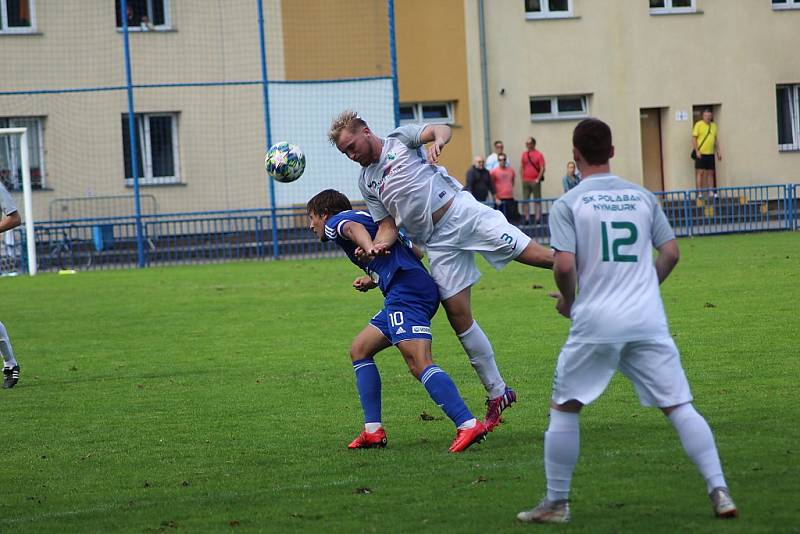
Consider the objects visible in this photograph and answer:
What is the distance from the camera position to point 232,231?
28.4m

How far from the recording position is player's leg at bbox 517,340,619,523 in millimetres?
5414

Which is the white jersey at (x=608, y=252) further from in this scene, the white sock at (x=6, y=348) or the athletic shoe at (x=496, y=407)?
the white sock at (x=6, y=348)

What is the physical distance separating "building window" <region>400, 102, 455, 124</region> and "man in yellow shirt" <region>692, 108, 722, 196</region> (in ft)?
21.8

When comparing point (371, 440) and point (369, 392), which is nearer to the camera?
point (371, 440)

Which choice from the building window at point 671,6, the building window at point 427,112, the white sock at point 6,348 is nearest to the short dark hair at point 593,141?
the white sock at point 6,348

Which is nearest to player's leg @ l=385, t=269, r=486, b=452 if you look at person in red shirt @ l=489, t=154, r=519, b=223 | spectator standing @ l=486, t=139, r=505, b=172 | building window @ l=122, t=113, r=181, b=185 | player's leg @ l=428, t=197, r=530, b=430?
player's leg @ l=428, t=197, r=530, b=430

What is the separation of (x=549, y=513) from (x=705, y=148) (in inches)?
1175

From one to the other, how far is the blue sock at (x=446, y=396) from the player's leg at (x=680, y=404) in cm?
204

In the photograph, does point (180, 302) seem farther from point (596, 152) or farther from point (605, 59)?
point (605, 59)

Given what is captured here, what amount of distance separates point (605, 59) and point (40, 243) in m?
16.0

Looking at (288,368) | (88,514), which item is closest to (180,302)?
(288,368)

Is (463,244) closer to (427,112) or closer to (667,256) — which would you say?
(667,256)

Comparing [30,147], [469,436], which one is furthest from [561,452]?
[30,147]

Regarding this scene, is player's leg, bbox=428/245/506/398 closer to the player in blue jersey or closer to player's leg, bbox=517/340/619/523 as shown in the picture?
the player in blue jersey
